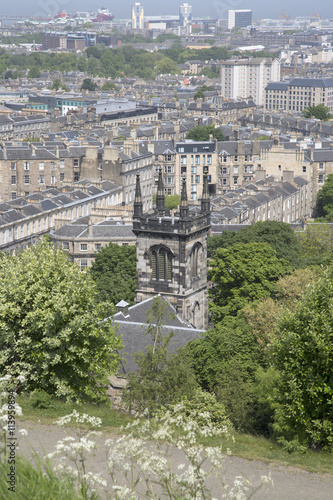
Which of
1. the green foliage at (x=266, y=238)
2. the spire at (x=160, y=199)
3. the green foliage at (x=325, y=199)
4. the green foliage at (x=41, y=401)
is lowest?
the green foliage at (x=325, y=199)

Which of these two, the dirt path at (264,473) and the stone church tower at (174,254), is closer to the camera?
the dirt path at (264,473)

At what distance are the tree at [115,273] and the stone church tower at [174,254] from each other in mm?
5984

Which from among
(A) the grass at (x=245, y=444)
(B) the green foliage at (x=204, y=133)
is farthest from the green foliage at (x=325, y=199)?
(A) the grass at (x=245, y=444)

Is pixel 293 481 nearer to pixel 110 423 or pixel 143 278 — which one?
pixel 110 423

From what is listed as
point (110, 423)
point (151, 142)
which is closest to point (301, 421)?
point (110, 423)

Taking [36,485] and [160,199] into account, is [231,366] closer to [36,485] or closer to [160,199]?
[160,199]

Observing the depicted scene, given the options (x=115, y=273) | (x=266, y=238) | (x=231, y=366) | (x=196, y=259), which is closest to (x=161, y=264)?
(x=196, y=259)

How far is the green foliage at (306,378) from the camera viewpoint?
1309 inches

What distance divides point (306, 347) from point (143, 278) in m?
20.5

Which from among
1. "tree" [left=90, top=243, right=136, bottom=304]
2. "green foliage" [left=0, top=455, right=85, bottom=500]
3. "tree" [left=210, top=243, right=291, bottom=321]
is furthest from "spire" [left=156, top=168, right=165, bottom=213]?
"green foliage" [left=0, top=455, right=85, bottom=500]

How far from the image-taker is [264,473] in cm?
2694

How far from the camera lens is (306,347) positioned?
3469cm

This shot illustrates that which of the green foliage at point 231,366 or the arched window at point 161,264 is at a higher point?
the arched window at point 161,264

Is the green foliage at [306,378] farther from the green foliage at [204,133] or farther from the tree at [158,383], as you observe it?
the green foliage at [204,133]
